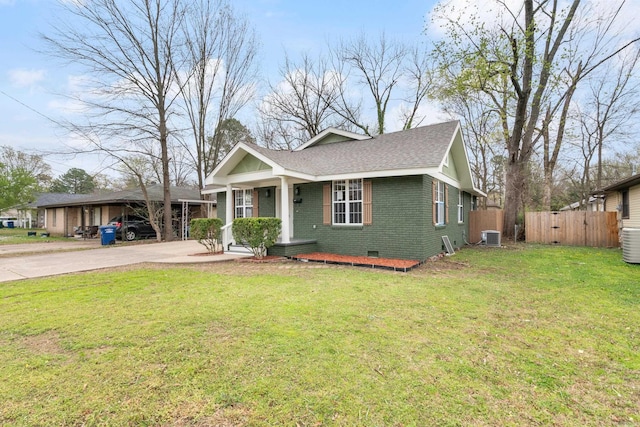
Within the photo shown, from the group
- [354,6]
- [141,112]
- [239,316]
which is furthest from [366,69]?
[239,316]

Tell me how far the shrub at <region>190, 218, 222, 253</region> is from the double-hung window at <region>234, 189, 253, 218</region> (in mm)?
1253

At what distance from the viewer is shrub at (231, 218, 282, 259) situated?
927 cm

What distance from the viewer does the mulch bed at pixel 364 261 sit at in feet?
26.1

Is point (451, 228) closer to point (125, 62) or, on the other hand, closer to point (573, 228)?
point (573, 228)

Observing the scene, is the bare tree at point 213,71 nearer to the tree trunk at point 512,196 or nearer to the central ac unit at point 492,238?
the tree trunk at point 512,196

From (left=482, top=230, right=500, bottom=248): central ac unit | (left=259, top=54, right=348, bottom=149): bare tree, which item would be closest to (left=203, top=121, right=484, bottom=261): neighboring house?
(left=482, top=230, right=500, bottom=248): central ac unit

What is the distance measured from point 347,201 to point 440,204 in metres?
3.49

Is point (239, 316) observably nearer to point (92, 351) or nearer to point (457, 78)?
point (92, 351)

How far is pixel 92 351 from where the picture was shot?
10.2 ft

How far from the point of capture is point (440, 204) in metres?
10.7

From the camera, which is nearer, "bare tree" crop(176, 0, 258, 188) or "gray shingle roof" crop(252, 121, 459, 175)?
"gray shingle roof" crop(252, 121, 459, 175)

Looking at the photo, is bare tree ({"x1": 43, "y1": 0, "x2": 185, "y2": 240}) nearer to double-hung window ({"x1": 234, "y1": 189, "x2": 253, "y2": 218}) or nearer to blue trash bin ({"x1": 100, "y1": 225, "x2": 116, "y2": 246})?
blue trash bin ({"x1": 100, "y1": 225, "x2": 116, "y2": 246})

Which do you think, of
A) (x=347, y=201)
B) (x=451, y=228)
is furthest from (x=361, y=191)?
(x=451, y=228)

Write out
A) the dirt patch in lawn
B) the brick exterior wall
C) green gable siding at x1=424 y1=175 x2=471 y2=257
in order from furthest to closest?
1. green gable siding at x1=424 y1=175 x2=471 y2=257
2. the brick exterior wall
3. the dirt patch in lawn
